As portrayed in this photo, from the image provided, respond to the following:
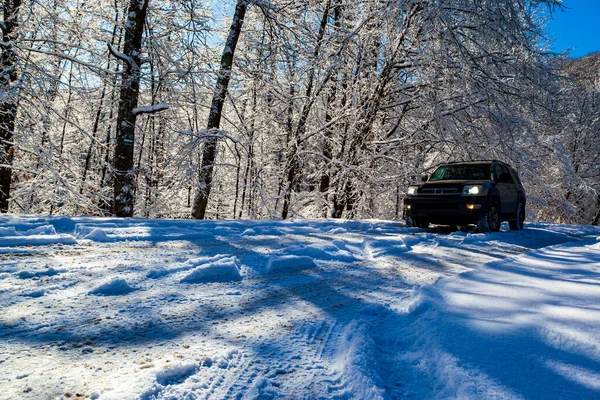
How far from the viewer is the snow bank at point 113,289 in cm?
218

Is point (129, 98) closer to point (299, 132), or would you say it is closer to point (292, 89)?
point (299, 132)

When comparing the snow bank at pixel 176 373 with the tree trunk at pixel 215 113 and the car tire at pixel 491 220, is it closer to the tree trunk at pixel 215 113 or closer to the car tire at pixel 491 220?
the car tire at pixel 491 220

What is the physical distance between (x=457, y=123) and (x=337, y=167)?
14.2ft

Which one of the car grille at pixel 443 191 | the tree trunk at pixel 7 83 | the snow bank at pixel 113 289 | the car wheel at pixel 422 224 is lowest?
the snow bank at pixel 113 289

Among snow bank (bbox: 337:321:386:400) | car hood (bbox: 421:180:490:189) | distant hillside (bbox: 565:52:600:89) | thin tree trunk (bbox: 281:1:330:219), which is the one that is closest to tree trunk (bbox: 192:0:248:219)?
Answer: thin tree trunk (bbox: 281:1:330:219)

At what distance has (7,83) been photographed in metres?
7.74

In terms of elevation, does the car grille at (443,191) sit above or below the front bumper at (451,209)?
above

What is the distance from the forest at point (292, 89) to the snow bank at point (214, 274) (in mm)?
6764

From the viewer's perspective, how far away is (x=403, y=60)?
38.3 feet

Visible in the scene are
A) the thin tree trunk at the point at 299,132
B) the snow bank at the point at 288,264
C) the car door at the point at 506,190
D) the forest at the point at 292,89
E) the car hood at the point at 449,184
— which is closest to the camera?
the snow bank at the point at 288,264

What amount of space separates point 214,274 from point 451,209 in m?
5.86

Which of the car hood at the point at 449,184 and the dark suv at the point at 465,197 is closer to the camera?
the dark suv at the point at 465,197

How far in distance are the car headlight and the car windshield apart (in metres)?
0.94

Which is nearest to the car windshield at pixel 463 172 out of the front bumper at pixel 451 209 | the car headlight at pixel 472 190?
the car headlight at pixel 472 190
